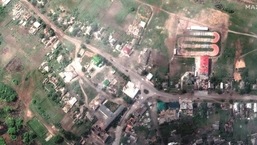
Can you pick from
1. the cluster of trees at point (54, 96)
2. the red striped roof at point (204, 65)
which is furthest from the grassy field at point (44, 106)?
the red striped roof at point (204, 65)

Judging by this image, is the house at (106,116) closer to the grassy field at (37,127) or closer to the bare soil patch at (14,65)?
the grassy field at (37,127)

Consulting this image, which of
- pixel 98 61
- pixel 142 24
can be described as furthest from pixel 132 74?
pixel 142 24

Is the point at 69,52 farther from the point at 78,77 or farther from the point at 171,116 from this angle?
the point at 171,116

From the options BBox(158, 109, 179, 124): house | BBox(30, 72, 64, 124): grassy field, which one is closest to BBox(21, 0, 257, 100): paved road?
BBox(158, 109, 179, 124): house

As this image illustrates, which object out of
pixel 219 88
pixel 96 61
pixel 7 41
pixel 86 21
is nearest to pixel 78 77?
pixel 96 61

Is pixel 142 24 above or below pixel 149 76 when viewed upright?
above

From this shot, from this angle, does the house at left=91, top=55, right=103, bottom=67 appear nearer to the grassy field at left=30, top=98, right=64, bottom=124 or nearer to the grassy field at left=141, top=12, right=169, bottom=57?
the grassy field at left=141, top=12, right=169, bottom=57

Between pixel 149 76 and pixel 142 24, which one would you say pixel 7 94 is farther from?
pixel 142 24
